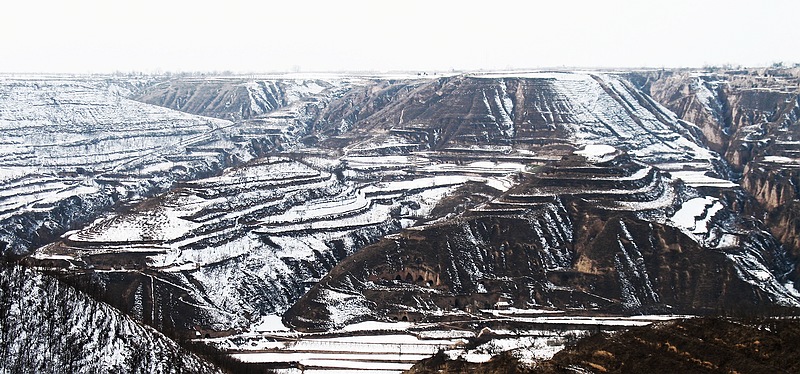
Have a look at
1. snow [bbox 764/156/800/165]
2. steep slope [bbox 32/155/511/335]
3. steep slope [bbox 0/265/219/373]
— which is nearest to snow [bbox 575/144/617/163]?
steep slope [bbox 32/155/511/335]

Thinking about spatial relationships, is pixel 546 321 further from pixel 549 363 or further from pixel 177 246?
pixel 177 246

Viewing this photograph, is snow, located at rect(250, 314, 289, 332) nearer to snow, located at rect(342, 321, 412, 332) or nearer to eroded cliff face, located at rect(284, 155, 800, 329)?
eroded cliff face, located at rect(284, 155, 800, 329)

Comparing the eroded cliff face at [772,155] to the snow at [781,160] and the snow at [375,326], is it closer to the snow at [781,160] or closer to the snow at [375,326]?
the snow at [781,160]

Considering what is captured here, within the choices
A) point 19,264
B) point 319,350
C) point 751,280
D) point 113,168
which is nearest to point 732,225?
point 751,280

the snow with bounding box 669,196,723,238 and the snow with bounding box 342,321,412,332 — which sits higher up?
the snow with bounding box 669,196,723,238

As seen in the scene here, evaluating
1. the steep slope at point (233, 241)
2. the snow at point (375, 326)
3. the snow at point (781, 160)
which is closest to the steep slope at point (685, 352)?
the snow at point (375, 326)

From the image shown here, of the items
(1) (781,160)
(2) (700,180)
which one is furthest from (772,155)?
(2) (700,180)
